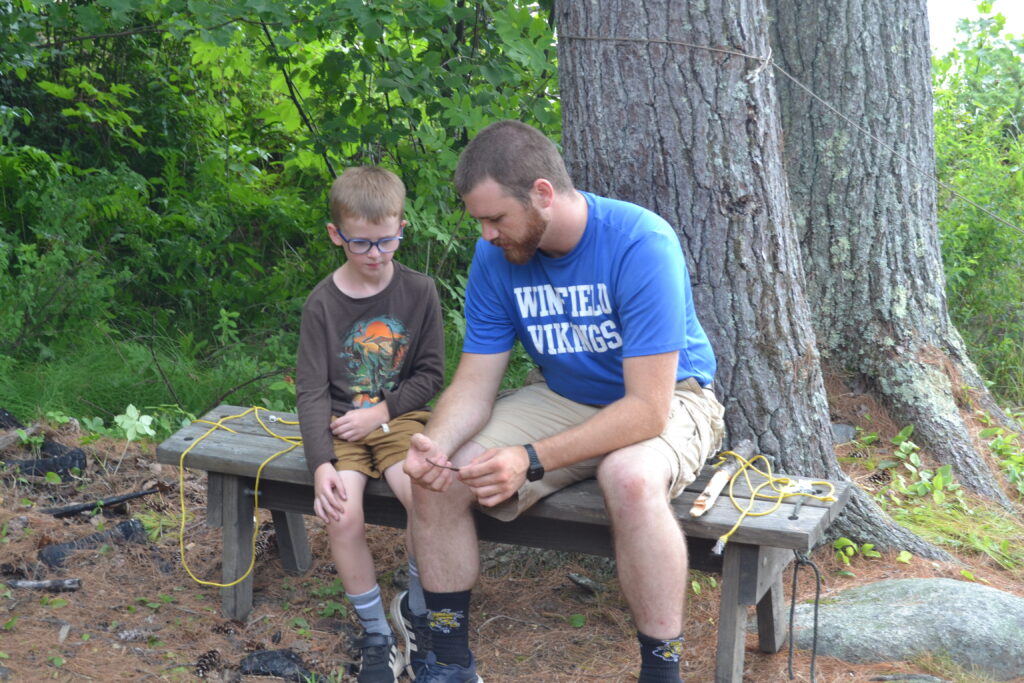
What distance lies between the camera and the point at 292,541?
3.84 meters

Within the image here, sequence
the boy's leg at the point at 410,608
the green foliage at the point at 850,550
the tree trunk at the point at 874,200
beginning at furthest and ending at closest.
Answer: the tree trunk at the point at 874,200, the green foliage at the point at 850,550, the boy's leg at the point at 410,608

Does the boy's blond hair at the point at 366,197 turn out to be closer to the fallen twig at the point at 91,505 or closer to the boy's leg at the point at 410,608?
the boy's leg at the point at 410,608

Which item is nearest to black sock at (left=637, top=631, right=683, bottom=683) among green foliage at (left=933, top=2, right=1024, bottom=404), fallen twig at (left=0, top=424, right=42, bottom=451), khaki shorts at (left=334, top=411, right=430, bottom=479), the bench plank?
the bench plank

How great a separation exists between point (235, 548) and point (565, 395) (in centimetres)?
131

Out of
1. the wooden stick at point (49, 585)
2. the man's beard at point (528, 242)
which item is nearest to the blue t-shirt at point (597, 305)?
the man's beard at point (528, 242)

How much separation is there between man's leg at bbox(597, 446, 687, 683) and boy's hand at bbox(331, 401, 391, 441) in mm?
974

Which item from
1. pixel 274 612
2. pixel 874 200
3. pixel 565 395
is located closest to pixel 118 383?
pixel 274 612

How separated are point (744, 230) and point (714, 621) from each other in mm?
1345

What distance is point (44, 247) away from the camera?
20.5 feet

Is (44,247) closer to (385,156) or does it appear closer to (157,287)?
(157,287)

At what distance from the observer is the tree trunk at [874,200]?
4.71 metres

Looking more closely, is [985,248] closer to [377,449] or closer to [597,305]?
[597,305]

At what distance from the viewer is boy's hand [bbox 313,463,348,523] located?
3203 millimetres

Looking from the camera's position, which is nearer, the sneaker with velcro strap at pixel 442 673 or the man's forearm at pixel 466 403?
the sneaker with velcro strap at pixel 442 673
